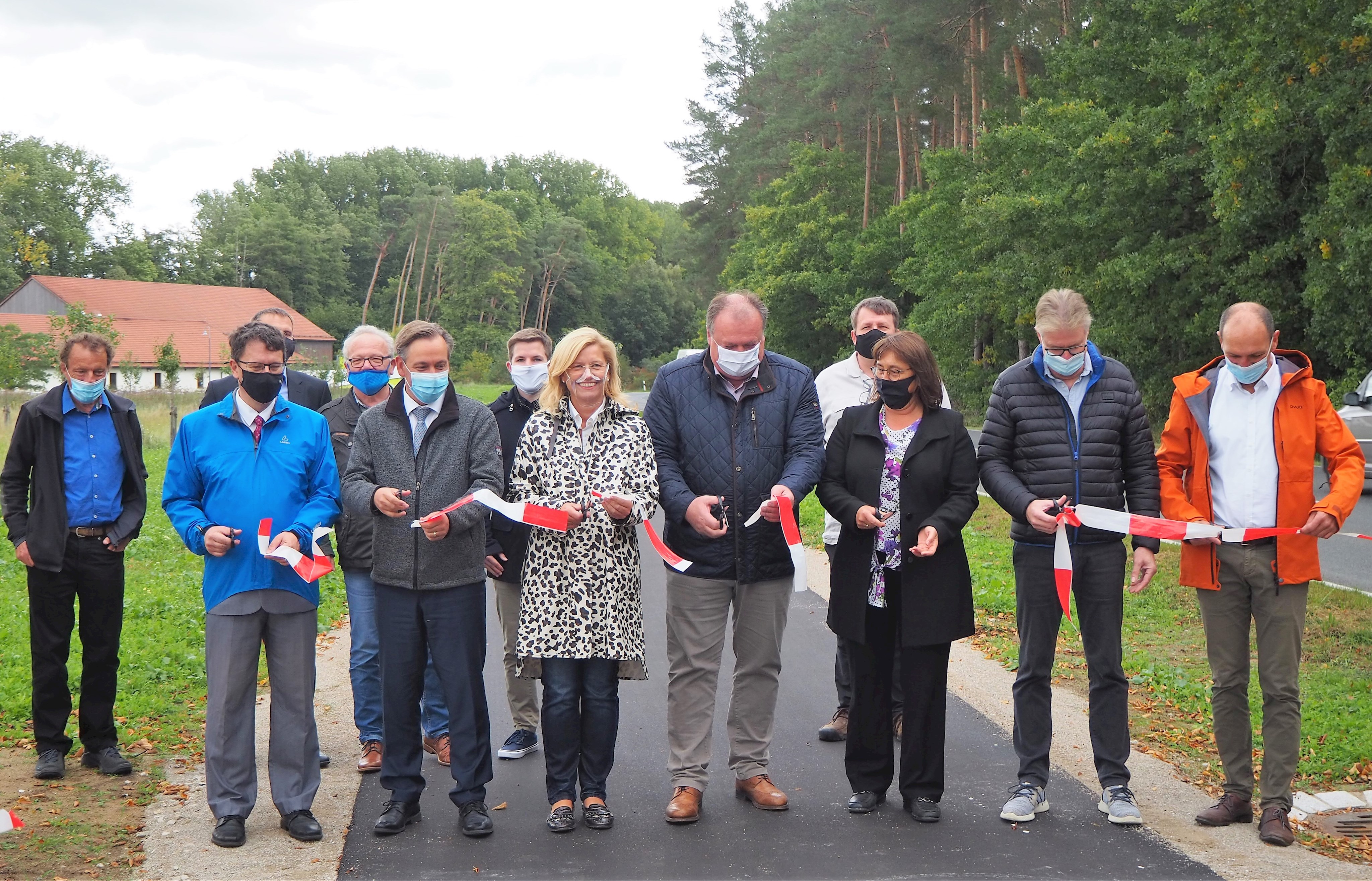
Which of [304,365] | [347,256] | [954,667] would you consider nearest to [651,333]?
[347,256]

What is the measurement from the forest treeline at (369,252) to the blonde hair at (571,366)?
76.2m

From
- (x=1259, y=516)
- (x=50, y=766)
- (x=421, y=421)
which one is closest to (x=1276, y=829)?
(x=1259, y=516)

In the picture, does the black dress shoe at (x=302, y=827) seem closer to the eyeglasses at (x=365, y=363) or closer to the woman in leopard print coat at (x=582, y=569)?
the woman in leopard print coat at (x=582, y=569)

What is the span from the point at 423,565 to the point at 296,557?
0.56 meters

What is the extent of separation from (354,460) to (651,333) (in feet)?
347

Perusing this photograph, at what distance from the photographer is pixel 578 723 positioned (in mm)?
5426

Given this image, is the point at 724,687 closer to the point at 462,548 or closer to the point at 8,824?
the point at 462,548

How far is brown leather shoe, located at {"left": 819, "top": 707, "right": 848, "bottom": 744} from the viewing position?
6.68 metres

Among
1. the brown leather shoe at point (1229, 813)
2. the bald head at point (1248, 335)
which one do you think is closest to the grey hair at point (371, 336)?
the bald head at point (1248, 335)

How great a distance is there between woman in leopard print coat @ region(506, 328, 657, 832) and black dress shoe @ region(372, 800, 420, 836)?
0.65m

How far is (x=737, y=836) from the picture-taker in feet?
16.8

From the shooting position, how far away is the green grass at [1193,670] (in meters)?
6.15

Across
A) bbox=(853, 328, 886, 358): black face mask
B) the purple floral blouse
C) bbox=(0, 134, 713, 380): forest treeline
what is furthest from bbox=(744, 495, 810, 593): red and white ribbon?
bbox=(0, 134, 713, 380): forest treeline

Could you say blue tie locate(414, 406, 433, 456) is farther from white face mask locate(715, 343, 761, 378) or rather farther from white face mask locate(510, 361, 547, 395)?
white face mask locate(715, 343, 761, 378)
